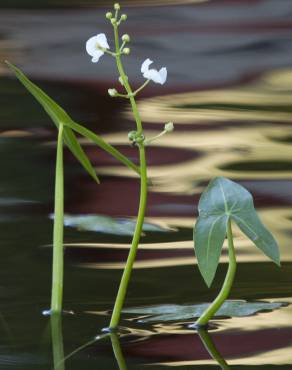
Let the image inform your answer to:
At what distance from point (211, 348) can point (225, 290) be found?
0.27 ft

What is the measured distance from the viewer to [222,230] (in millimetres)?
1438

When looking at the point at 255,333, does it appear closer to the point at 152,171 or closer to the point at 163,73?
the point at 163,73

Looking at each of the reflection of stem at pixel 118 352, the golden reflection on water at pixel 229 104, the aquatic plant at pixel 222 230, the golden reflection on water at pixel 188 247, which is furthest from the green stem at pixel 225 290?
the golden reflection on water at pixel 229 104

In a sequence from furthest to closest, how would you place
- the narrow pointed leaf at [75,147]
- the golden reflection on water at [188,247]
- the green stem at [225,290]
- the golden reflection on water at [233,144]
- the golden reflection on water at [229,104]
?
the golden reflection on water at [229,104], the golden reflection on water at [233,144], the golden reflection on water at [188,247], the narrow pointed leaf at [75,147], the green stem at [225,290]

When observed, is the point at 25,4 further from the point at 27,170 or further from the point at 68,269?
the point at 68,269

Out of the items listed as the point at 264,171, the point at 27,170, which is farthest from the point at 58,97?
the point at 264,171

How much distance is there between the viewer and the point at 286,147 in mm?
2301

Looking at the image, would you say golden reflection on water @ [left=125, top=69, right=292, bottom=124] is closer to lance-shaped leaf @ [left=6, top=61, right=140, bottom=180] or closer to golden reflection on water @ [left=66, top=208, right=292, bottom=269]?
golden reflection on water @ [left=66, top=208, right=292, bottom=269]

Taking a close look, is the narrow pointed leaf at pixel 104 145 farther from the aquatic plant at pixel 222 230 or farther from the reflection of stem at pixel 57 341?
the reflection of stem at pixel 57 341

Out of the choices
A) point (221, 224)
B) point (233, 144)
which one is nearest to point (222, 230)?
point (221, 224)

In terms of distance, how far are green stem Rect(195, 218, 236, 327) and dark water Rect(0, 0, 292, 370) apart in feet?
0.08

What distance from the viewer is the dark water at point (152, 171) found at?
4.64ft

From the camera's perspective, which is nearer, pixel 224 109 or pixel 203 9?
pixel 224 109

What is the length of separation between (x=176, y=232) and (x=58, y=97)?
833 millimetres
